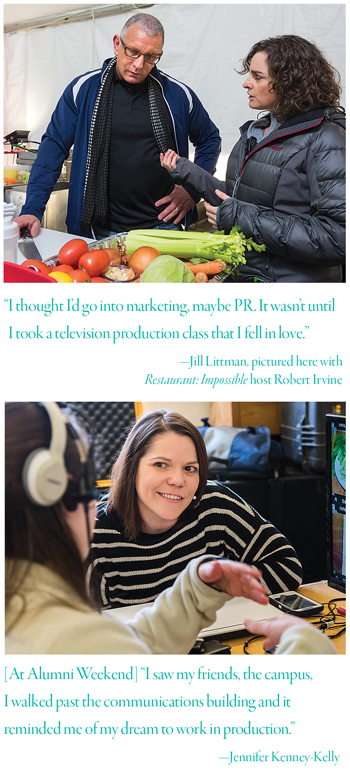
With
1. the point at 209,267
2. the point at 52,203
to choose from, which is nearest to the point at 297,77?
the point at 209,267

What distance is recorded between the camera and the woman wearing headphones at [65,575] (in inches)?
39.0

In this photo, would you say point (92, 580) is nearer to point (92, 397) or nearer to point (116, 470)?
point (116, 470)

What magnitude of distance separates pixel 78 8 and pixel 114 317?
3.05 meters

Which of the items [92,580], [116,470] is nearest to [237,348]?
[116,470]

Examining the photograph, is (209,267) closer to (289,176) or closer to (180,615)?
(289,176)

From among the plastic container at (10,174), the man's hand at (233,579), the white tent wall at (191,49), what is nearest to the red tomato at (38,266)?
the man's hand at (233,579)

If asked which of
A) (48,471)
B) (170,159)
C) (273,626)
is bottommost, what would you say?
(273,626)

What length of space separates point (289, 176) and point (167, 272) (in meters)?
0.40

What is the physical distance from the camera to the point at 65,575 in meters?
0.99

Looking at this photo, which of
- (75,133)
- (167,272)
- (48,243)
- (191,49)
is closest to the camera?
(167,272)

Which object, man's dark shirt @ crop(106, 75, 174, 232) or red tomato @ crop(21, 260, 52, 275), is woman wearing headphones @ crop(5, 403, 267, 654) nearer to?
red tomato @ crop(21, 260, 52, 275)

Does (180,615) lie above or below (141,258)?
below

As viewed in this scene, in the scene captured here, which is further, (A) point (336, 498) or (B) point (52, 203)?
(B) point (52, 203)

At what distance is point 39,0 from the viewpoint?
1096 mm
